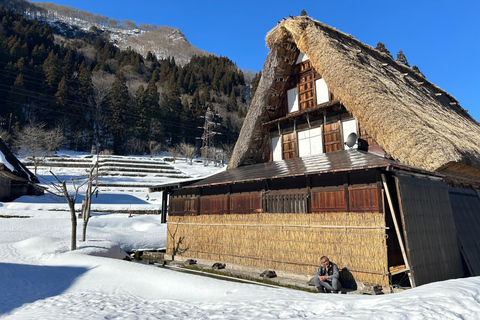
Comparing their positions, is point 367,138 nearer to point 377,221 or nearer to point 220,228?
point 377,221

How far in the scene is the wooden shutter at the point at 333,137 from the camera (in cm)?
1012

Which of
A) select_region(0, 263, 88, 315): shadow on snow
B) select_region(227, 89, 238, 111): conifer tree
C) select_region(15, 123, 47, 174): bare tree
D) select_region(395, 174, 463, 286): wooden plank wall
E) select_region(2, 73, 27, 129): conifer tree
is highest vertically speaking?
select_region(227, 89, 238, 111): conifer tree

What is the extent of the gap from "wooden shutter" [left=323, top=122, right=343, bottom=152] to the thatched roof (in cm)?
120

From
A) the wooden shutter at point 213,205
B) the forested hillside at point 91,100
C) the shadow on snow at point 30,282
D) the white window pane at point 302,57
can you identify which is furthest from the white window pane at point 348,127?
the forested hillside at point 91,100

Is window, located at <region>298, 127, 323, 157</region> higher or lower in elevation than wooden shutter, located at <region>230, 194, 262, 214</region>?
higher

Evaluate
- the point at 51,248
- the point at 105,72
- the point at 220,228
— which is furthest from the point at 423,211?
the point at 105,72

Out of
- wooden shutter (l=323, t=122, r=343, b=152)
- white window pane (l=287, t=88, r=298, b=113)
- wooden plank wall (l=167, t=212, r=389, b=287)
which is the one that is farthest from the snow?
white window pane (l=287, t=88, r=298, b=113)

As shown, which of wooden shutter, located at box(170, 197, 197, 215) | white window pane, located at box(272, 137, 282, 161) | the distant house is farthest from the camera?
the distant house

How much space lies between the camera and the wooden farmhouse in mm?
7203

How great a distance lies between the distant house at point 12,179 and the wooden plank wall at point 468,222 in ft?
77.8

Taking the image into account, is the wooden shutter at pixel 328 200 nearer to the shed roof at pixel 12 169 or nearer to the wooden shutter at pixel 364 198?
the wooden shutter at pixel 364 198

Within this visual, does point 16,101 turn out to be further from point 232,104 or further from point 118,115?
point 232,104

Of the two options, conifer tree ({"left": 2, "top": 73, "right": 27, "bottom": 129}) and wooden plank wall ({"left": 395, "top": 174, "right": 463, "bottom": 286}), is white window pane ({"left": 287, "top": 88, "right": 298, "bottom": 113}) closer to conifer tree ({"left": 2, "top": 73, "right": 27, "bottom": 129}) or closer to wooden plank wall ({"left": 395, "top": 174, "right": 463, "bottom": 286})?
wooden plank wall ({"left": 395, "top": 174, "right": 463, "bottom": 286})

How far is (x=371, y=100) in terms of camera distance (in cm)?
852
